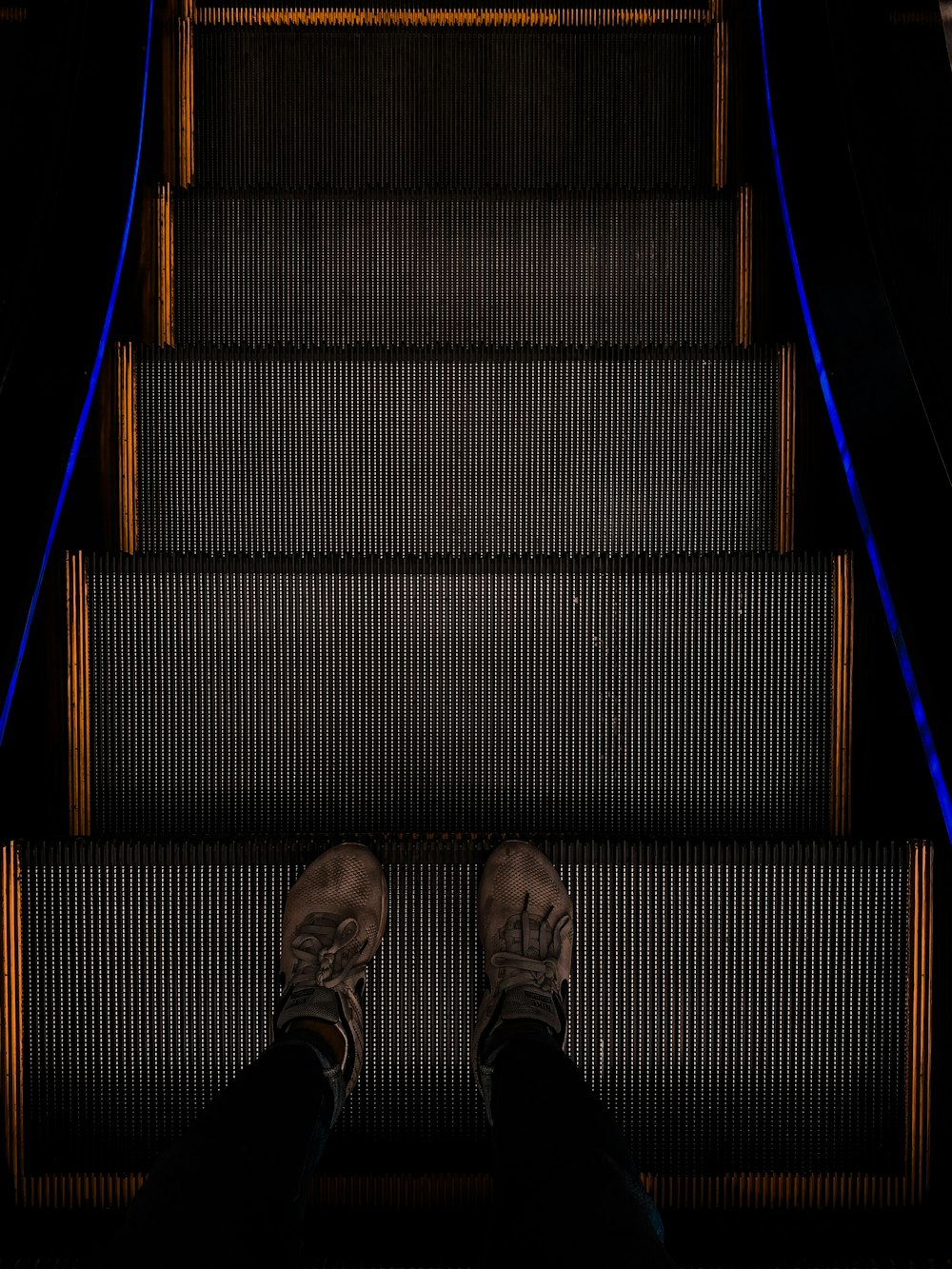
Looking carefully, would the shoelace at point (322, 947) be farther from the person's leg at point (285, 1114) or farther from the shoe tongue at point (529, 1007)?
the shoe tongue at point (529, 1007)

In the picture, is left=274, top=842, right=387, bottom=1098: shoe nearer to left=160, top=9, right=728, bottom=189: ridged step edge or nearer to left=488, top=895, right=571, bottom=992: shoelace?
left=488, top=895, right=571, bottom=992: shoelace

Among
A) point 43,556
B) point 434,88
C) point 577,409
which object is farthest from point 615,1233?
point 434,88

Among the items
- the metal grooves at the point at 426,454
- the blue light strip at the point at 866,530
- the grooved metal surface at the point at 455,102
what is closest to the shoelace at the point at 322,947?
the metal grooves at the point at 426,454

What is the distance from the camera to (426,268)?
7.20ft

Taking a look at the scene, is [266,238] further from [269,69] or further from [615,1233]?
[615,1233]

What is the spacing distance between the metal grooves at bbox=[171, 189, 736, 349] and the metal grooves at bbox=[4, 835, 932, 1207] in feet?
4.76

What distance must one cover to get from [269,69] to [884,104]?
196 centimetres

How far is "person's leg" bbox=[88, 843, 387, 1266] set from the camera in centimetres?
94

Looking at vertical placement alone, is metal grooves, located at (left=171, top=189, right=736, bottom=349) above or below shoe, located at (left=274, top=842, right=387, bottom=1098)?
above

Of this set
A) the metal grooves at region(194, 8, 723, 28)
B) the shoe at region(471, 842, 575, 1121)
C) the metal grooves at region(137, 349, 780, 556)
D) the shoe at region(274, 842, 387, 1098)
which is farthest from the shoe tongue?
the metal grooves at region(194, 8, 723, 28)

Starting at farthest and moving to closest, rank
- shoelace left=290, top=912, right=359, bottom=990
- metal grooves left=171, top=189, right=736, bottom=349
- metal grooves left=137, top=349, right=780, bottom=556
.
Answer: metal grooves left=171, top=189, right=736, bottom=349 → metal grooves left=137, top=349, right=780, bottom=556 → shoelace left=290, top=912, right=359, bottom=990

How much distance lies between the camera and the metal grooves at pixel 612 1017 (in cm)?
157

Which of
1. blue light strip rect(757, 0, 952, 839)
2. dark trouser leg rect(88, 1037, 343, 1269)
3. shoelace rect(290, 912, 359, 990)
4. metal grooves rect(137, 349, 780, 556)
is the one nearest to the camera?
dark trouser leg rect(88, 1037, 343, 1269)

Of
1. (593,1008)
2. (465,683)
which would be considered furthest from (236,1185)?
(465,683)
